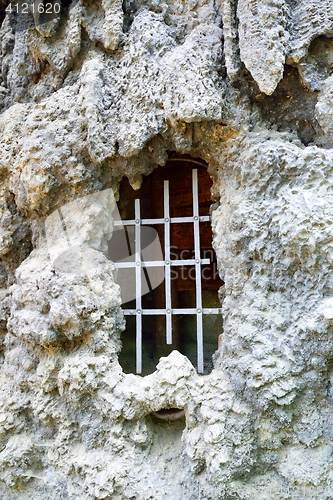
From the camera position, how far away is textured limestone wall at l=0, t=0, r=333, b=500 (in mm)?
1241

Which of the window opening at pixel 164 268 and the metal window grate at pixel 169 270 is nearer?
the metal window grate at pixel 169 270

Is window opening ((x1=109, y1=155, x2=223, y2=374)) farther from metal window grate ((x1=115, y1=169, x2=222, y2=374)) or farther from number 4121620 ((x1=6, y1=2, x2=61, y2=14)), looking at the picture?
number 4121620 ((x1=6, y1=2, x2=61, y2=14))

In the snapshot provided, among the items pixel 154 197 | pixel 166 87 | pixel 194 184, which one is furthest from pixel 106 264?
pixel 154 197

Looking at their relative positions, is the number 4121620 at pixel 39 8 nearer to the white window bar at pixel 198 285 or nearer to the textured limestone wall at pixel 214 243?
the textured limestone wall at pixel 214 243

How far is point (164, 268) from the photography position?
196 cm

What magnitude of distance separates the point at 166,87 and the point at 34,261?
85 cm

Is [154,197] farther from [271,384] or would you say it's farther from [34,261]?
[271,384]

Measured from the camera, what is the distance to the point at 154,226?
211 centimetres

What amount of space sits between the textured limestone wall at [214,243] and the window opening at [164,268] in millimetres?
281

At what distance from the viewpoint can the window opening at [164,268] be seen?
193cm

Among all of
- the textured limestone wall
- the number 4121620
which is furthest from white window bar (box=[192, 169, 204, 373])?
the number 4121620

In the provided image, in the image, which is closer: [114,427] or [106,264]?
[114,427]

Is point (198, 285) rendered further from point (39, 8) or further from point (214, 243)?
point (39, 8)

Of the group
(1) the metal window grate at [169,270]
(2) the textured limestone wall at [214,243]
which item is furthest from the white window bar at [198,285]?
(2) the textured limestone wall at [214,243]
